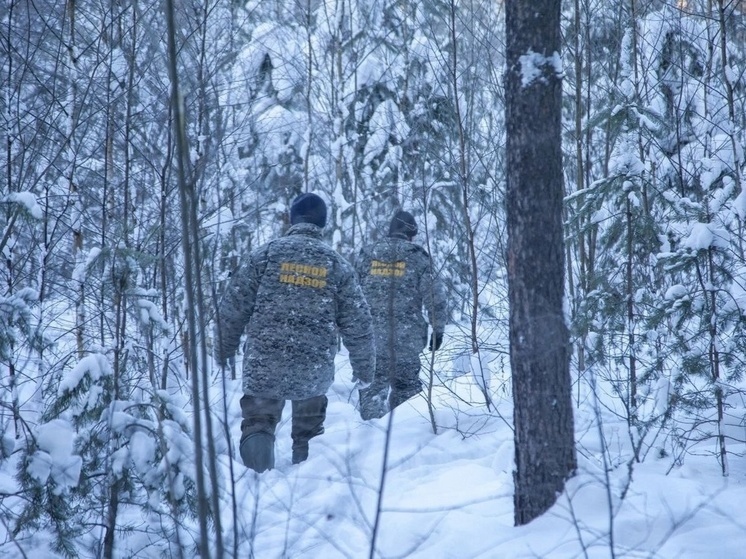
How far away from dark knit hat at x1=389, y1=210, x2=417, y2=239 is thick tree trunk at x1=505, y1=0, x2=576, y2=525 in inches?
133

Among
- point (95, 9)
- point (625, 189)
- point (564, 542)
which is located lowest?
point (564, 542)

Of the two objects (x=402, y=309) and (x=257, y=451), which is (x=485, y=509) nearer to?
(x=257, y=451)

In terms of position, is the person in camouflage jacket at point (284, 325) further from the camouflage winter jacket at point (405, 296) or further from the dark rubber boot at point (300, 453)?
the camouflage winter jacket at point (405, 296)

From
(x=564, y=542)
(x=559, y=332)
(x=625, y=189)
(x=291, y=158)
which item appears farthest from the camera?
(x=291, y=158)

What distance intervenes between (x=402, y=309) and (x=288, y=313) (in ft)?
6.94

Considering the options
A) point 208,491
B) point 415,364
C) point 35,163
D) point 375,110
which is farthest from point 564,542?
point 375,110

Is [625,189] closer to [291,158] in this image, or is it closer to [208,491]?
[208,491]

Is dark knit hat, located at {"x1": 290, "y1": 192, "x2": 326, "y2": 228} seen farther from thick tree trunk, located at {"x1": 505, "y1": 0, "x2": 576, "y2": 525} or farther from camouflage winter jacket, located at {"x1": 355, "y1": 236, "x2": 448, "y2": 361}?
thick tree trunk, located at {"x1": 505, "y1": 0, "x2": 576, "y2": 525}

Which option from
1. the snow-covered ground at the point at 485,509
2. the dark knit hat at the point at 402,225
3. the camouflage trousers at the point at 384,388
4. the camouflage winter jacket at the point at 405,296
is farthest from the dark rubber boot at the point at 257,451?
the dark knit hat at the point at 402,225

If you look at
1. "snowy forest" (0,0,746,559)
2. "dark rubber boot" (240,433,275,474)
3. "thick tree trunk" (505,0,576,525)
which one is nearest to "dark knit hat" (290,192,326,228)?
"snowy forest" (0,0,746,559)

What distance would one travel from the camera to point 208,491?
321cm

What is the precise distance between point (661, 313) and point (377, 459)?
217 centimetres

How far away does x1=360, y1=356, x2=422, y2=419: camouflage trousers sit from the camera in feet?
21.5

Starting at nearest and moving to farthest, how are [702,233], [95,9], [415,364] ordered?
[702,233], [95,9], [415,364]
